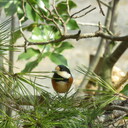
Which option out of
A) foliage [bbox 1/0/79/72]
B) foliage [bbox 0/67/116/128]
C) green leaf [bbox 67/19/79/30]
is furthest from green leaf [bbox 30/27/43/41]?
foliage [bbox 0/67/116/128]

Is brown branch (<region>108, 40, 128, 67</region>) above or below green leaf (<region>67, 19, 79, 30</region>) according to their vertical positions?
below

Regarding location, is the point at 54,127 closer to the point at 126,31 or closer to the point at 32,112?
the point at 32,112

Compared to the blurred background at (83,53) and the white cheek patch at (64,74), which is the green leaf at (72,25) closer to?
the white cheek patch at (64,74)

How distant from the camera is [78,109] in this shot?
32.9 inches

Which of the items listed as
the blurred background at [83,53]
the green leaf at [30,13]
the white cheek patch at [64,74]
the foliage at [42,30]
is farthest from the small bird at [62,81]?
the blurred background at [83,53]

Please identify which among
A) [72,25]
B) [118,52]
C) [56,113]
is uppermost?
[72,25]

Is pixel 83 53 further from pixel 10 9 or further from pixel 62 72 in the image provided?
pixel 62 72

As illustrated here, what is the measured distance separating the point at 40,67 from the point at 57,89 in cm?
149

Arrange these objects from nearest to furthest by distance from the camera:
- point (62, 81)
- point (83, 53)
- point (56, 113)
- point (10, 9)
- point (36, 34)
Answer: point (56, 113) → point (62, 81) → point (36, 34) → point (10, 9) → point (83, 53)

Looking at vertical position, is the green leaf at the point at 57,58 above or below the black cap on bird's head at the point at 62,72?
above

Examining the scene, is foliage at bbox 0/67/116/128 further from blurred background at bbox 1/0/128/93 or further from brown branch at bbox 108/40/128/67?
blurred background at bbox 1/0/128/93

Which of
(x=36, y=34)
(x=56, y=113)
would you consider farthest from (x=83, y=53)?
(x=56, y=113)

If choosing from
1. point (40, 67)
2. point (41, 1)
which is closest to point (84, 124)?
point (41, 1)

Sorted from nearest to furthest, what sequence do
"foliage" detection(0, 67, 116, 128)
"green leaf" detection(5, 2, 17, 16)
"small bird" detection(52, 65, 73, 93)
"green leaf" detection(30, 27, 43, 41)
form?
"foliage" detection(0, 67, 116, 128) → "small bird" detection(52, 65, 73, 93) → "green leaf" detection(30, 27, 43, 41) → "green leaf" detection(5, 2, 17, 16)
